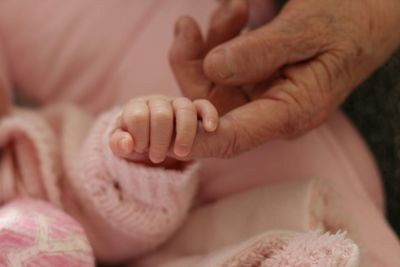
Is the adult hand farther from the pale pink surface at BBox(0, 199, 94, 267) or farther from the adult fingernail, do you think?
the pale pink surface at BBox(0, 199, 94, 267)

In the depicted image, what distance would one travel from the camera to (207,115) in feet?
1.63

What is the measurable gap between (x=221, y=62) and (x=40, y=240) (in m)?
0.23

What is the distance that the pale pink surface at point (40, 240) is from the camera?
55 centimetres

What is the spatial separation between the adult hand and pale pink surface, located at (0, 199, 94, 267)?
16cm

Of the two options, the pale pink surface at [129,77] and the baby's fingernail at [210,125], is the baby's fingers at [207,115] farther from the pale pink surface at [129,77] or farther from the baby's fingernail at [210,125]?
the pale pink surface at [129,77]

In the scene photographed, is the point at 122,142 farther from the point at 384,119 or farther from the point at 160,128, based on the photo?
the point at 384,119

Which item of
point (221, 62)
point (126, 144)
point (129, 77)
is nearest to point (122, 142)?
point (126, 144)

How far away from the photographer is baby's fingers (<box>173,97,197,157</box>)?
49cm

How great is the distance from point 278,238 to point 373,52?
0.70 ft

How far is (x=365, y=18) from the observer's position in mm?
617

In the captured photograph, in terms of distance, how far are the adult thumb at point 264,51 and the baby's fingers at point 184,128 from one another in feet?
0.31

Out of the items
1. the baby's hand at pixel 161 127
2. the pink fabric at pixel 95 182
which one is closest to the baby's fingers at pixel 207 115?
the baby's hand at pixel 161 127

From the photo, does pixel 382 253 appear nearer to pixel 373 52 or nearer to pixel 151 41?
pixel 373 52

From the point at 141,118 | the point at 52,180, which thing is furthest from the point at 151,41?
the point at 141,118
